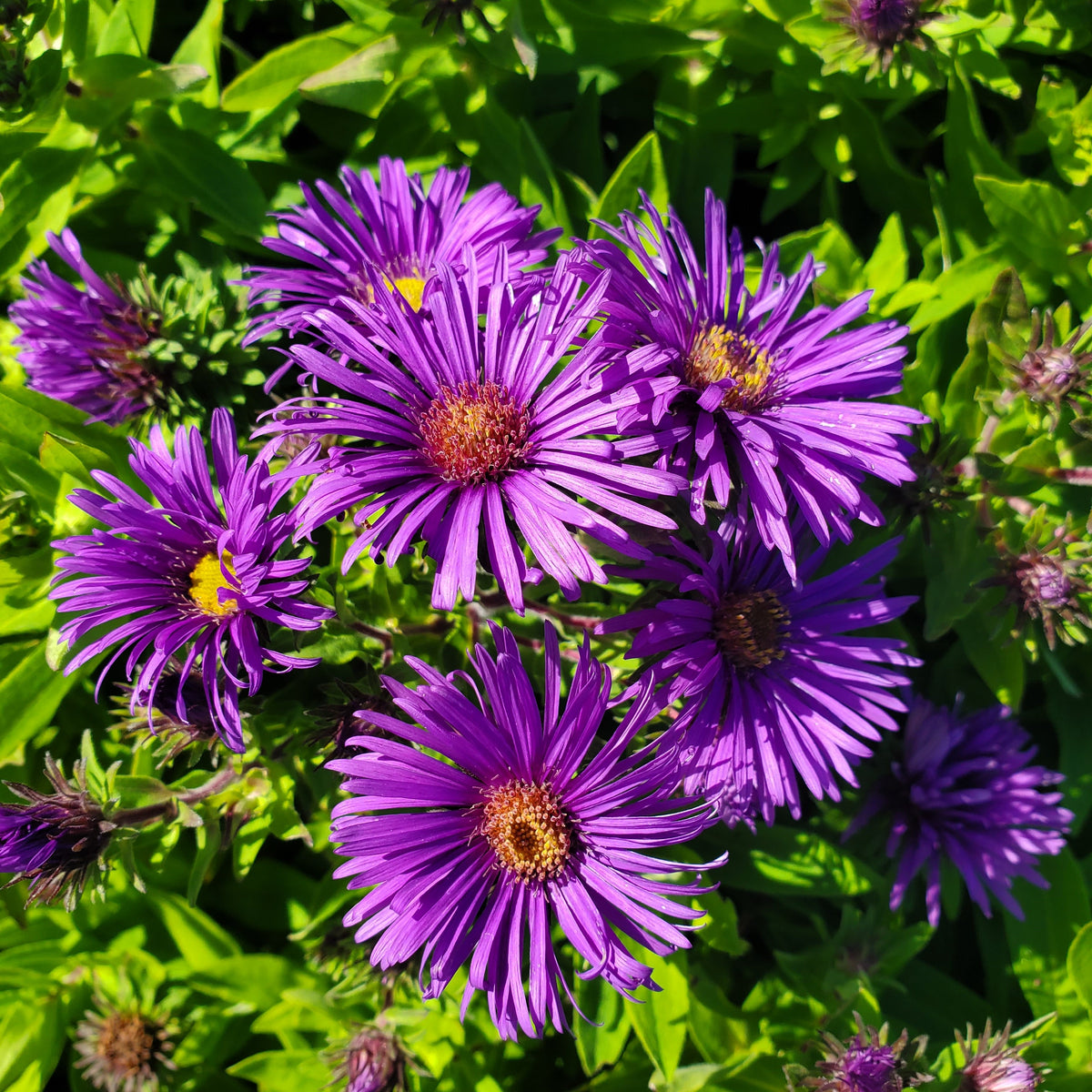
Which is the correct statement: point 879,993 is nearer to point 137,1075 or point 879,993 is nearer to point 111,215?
point 137,1075

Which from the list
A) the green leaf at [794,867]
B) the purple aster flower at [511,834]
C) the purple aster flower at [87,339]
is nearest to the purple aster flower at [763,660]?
the purple aster flower at [511,834]

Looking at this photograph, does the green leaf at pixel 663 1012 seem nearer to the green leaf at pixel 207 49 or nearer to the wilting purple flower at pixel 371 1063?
the wilting purple flower at pixel 371 1063

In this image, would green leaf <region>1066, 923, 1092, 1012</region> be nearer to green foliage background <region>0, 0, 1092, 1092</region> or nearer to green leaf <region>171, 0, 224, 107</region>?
green foliage background <region>0, 0, 1092, 1092</region>

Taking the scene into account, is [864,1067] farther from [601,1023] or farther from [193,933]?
[193,933]

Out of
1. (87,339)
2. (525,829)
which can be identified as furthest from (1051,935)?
(87,339)

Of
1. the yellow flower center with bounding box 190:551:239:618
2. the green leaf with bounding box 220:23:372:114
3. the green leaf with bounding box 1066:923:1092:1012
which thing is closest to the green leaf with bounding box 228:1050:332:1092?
the yellow flower center with bounding box 190:551:239:618

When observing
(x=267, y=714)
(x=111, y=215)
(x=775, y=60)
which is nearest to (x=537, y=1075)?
(x=267, y=714)
